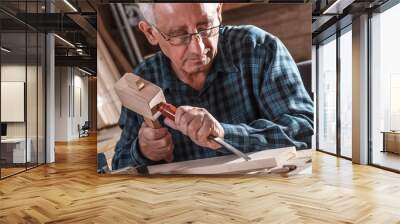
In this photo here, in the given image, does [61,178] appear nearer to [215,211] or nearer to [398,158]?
[215,211]

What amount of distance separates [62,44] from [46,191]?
711 centimetres

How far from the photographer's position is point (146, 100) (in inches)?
258

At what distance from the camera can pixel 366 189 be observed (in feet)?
18.2

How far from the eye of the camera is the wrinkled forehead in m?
6.58

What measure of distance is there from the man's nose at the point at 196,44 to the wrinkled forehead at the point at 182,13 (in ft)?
0.91

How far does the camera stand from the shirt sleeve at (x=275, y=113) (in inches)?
257

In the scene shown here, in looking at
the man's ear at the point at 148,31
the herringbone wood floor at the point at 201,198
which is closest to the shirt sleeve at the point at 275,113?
the herringbone wood floor at the point at 201,198

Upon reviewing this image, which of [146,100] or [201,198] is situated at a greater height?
[146,100]

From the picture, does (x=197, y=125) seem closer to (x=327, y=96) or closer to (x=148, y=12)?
(x=148, y=12)

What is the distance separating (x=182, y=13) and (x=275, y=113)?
2.23 meters

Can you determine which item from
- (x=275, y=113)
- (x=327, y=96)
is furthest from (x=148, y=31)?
(x=327, y=96)

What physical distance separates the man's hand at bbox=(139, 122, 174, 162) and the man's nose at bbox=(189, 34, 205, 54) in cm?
139

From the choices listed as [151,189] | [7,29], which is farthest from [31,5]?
[151,189]

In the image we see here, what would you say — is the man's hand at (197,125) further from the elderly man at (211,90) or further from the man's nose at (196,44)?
the man's nose at (196,44)
